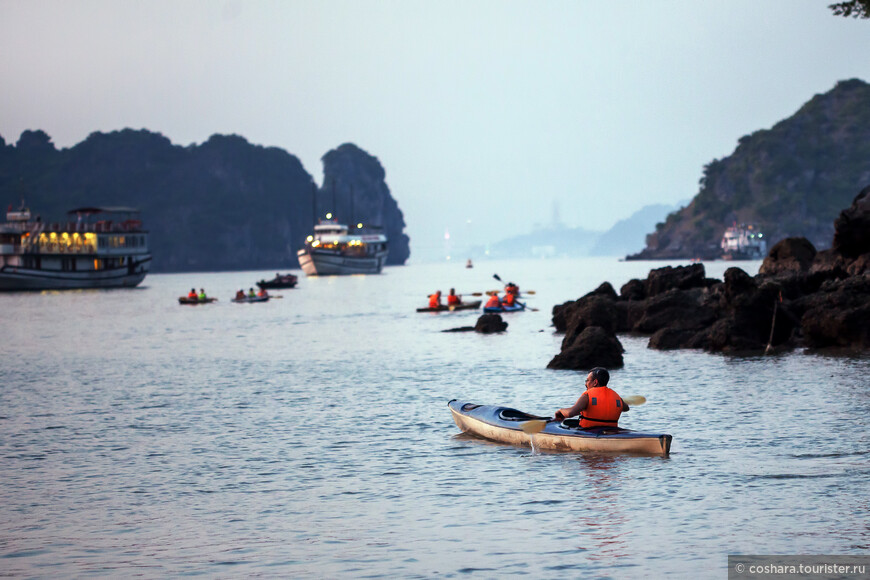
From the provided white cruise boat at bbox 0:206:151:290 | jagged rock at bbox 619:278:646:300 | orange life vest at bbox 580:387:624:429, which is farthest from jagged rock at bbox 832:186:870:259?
white cruise boat at bbox 0:206:151:290

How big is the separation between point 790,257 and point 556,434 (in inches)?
1524

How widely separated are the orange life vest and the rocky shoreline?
1413 cm

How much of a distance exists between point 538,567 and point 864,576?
11.3ft

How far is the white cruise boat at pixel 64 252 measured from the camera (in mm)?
114500

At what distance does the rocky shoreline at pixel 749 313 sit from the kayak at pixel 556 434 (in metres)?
12.2

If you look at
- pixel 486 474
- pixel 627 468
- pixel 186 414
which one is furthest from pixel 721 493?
pixel 186 414

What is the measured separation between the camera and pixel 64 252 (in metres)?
118

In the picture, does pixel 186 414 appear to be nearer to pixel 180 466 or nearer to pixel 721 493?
pixel 180 466

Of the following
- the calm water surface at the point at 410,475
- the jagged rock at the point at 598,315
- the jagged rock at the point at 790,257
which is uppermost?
the jagged rock at the point at 790,257

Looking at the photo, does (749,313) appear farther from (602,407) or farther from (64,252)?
(64,252)

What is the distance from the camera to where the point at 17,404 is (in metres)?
25.9

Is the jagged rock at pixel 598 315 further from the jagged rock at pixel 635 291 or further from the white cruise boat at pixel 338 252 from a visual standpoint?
the white cruise boat at pixel 338 252

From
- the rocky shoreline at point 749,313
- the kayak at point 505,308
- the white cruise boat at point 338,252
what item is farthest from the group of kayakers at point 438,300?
the white cruise boat at point 338,252

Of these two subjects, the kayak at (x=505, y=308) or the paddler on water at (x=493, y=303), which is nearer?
the kayak at (x=505, y=308)
